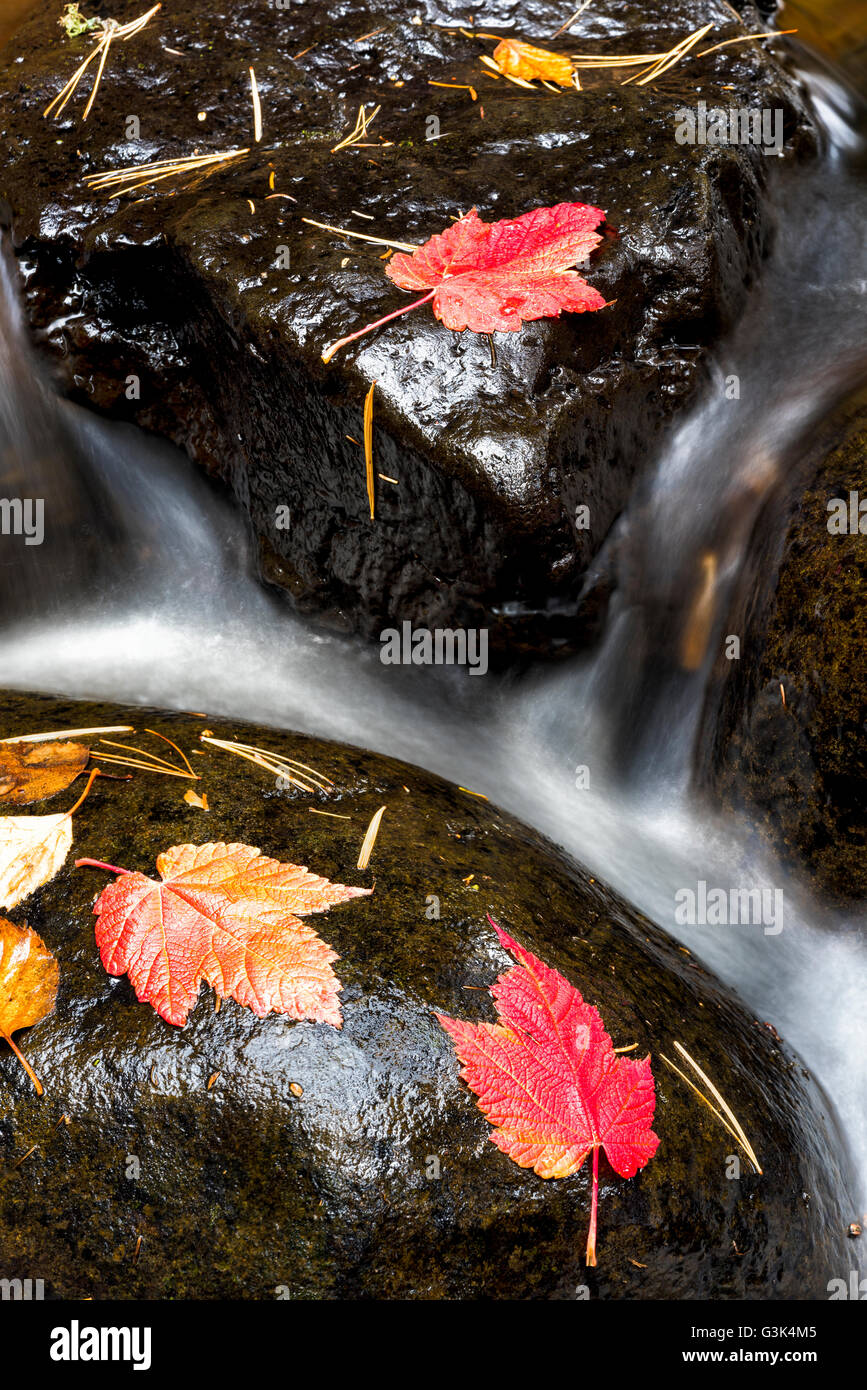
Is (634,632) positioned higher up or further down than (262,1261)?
higher up

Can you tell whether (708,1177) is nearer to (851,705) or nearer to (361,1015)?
(361,1015)

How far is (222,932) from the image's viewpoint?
196cm

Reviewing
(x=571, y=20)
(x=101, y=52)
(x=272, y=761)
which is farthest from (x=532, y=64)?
(x=272, y=761)

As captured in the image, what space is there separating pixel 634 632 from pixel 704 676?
269 mm

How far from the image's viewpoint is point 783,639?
9.21ft

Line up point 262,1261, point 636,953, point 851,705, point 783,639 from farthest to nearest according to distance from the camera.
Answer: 1. point 783,639
2. point 851,705
3. point 636,953
4. point 262,1261

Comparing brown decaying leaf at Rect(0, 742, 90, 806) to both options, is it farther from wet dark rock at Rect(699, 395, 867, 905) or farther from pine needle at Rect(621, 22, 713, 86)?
pine needle at Rect(621, 22, 713, 86)

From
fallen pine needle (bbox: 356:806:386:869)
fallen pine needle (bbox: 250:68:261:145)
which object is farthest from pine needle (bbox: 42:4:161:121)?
fallen pine needle (bbox: 356:806:386:869)

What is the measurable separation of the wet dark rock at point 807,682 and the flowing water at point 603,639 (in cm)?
10

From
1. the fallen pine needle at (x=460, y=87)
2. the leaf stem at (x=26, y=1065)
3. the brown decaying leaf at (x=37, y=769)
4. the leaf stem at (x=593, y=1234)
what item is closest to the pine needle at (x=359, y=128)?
the fallen pine needle at (x=460, y=87)

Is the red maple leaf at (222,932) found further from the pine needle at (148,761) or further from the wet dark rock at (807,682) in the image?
the wet dark rock at (807,682)

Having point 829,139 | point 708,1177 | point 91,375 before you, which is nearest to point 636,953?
point 708,1177

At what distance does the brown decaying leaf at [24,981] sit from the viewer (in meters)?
1.86

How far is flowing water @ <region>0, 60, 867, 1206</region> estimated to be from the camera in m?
2.90
